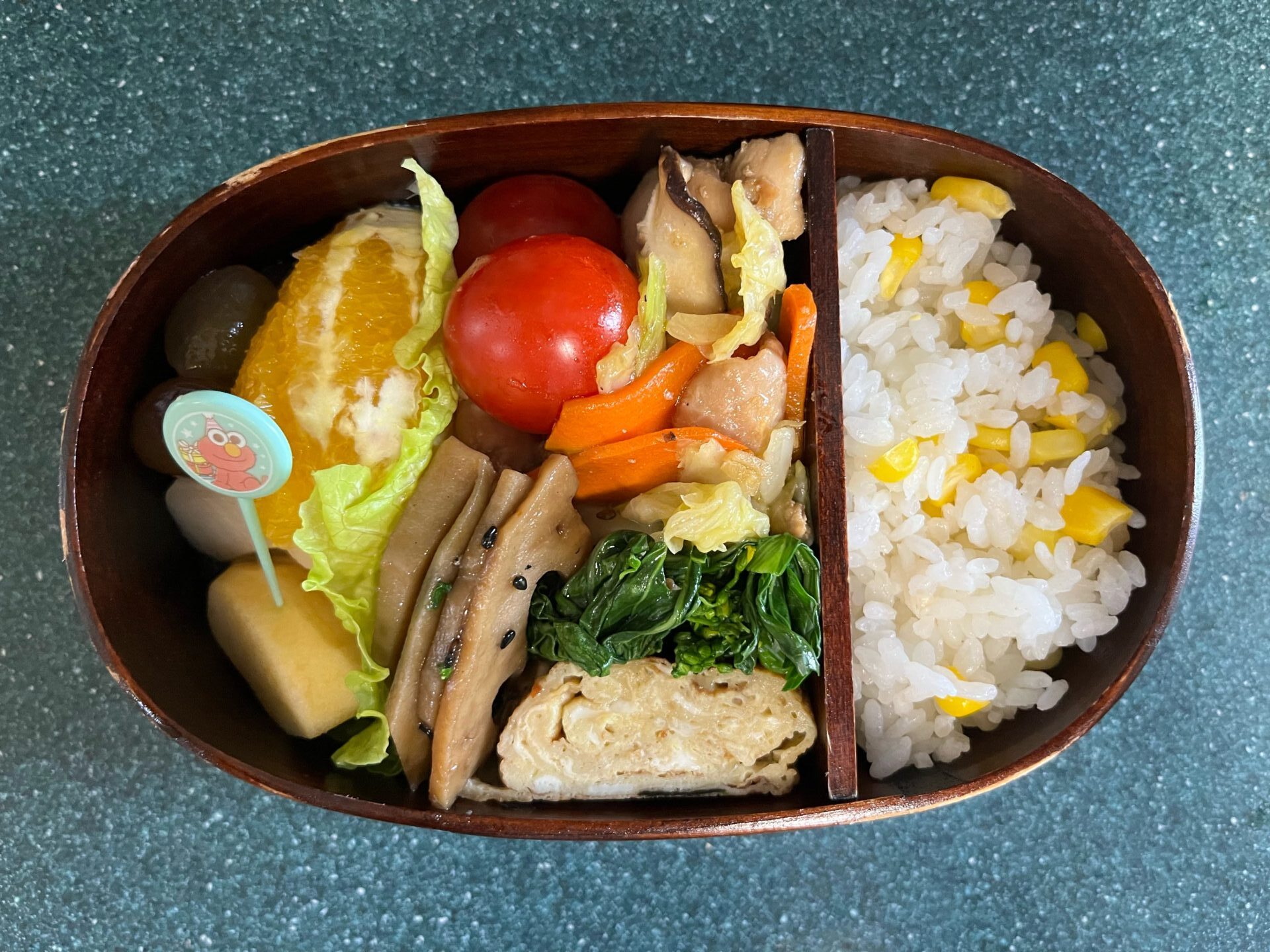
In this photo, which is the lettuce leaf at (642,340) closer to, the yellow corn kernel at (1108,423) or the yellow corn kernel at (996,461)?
the yellow corn kernel at (996,461)

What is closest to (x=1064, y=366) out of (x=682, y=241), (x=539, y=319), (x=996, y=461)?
(x=996, y=461)

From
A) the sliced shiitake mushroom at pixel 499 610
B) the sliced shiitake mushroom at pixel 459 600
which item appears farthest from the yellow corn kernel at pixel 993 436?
the sliced shiitake mushroom at pixel 459 600

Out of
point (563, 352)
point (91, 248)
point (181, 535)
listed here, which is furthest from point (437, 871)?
point (91, 248)

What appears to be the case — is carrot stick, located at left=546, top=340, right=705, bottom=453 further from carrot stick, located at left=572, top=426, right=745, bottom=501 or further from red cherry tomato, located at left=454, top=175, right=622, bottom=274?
red cherry tomato, located at left=454, top=175, right=622, bottom=274

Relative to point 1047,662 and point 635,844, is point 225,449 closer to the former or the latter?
point 635,844

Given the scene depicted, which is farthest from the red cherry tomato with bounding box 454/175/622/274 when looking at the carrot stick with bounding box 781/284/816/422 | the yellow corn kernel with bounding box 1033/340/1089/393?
the yellow corn kernel with bounding box 1033/340/1089/393

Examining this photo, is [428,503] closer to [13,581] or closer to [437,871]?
[437,871]
